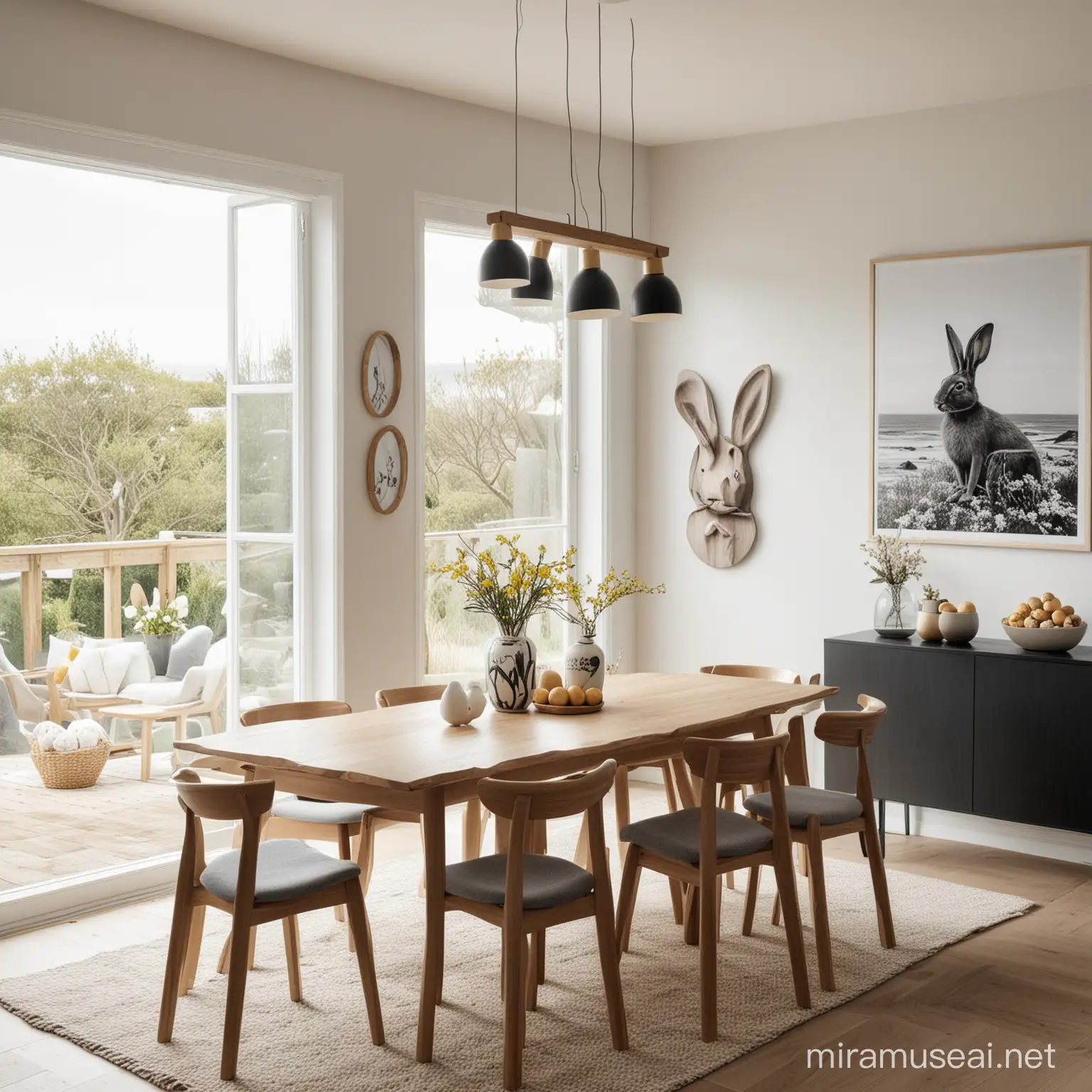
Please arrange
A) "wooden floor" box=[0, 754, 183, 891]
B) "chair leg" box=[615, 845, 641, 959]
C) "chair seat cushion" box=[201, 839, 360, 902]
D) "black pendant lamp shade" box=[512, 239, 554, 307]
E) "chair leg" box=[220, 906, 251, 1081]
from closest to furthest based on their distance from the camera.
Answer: "chair leg" box=[220, 906, 251, 1081] → "chair seat cushion" box=[201, 839, 360, 902] → "chair leg" box=[615, 845, 641, 959] → "black pendant lamp shade" box=[512, 239, 554, 307] → "wooden floor" box=[0, 754, 183, 891]

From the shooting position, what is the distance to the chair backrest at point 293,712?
401cm

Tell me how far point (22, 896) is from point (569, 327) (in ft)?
11.5

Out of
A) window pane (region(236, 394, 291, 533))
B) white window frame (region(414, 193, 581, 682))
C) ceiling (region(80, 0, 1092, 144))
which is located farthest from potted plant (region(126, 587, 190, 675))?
ceiling (region(80, 0, 1092, 144))

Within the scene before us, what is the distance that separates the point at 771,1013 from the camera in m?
3.55

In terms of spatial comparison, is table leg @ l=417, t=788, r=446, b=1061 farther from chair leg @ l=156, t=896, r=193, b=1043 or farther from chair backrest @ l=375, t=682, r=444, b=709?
chair backrest @ l=375, t=682, r=444, b=709

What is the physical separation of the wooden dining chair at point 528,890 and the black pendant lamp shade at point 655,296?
1.51 metres

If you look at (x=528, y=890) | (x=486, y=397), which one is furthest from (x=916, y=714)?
(x=528, y=890)

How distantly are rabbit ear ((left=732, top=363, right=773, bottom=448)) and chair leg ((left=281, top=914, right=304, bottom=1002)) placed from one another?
3330 millimetres

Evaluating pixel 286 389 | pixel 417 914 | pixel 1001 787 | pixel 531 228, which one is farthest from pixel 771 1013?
pixel 286 389

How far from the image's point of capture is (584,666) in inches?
165

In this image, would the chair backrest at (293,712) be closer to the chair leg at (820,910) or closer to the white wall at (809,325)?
the chair leg at (820,910)

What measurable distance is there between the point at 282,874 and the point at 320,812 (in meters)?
0.64

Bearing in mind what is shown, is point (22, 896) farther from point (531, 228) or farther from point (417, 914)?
point (531, 228)

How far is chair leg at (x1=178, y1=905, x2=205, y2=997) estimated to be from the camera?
3576 millimetres
